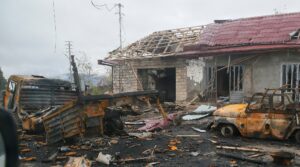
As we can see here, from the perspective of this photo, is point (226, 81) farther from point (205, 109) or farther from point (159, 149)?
point (159, 149)

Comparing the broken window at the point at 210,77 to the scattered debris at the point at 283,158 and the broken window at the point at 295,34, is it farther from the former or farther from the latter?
the scattered debris at the point at 283,158

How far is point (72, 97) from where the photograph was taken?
13773 millimetres

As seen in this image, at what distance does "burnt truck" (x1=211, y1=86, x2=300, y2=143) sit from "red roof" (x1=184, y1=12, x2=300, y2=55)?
6385mm

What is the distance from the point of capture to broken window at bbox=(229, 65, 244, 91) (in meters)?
18.8

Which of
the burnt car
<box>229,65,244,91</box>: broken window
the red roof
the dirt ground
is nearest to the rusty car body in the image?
the dirt ground

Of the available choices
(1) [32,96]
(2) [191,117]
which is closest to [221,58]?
(2) [191,117]

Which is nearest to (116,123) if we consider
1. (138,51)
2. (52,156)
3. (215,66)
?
(52,156)

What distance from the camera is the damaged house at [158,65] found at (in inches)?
808

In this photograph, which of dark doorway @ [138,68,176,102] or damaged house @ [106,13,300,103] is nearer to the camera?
damaged house @ [106,13,300,103]

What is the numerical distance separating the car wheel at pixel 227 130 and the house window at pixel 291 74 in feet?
20.7

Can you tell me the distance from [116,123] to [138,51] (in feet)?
35.3

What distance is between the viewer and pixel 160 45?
22.5m

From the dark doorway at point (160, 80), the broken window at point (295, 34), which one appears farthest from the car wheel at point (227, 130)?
the dark doorway at point (160, 80)

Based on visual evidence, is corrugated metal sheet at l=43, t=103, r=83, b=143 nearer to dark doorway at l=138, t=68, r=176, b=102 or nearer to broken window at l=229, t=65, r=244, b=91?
broken window at l=229, t=65, r=244, b=91
